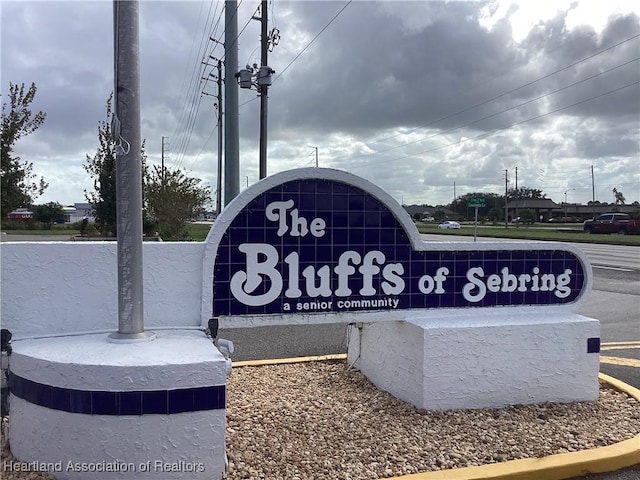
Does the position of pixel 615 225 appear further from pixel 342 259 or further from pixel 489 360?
pixel 342 259

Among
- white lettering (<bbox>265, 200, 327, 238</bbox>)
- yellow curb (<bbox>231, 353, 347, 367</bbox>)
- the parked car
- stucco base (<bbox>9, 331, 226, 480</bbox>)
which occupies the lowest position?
yellow curb (<bbox>231, 353, 347, 367</bbox>)

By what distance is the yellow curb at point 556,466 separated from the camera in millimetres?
3787

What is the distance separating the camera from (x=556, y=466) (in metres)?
3.92

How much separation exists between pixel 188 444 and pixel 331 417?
1.57m

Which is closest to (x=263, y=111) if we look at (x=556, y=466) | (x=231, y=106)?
(x=231, y=106)

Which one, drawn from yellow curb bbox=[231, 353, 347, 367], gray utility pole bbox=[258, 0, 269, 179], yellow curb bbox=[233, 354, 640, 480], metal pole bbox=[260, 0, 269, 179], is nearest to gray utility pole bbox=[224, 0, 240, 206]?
gray utility pole bbox=[258, 0, 269, 179]

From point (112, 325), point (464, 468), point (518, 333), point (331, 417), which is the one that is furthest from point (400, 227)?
point (112, 325)

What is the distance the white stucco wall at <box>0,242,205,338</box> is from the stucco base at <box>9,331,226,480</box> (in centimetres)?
57

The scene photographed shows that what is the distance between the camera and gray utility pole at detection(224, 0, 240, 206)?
44.1 feet

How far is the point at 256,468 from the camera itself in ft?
12.6

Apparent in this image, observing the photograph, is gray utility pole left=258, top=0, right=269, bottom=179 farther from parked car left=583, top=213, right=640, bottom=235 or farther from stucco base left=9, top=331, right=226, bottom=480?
parked car left=583, top=213, right=640, bottom=235

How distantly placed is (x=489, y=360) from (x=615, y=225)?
41.6 metres

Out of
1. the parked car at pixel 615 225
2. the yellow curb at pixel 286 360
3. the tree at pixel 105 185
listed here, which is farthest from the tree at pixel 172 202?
the parked car at pixel 615 225

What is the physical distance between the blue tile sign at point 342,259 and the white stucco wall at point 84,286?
0.91 feet
